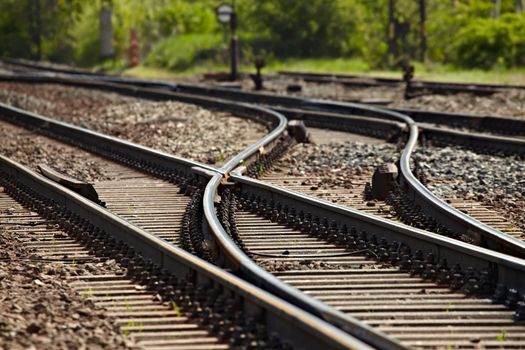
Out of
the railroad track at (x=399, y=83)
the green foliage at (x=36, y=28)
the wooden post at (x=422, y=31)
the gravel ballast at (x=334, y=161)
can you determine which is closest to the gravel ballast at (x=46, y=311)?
the gravel ballast at (x=334, y=161)

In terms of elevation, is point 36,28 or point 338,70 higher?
point 36,28

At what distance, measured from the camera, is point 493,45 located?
109 ft

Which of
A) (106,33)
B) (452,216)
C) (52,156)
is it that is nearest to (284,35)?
(106,33)

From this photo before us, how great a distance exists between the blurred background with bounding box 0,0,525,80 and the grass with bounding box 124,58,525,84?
0.07 m

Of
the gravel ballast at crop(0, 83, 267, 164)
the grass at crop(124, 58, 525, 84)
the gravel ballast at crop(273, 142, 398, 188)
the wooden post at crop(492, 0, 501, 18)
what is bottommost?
the grass at crop(124, 58, 525, 84)

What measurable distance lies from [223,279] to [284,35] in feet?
124

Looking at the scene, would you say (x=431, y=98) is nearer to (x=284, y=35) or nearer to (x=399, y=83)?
(x=399, y=83)

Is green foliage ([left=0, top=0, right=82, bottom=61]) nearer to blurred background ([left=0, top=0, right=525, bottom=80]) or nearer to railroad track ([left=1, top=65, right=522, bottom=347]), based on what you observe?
blurred background ([left=0, top=0, right=525, bottom=80])

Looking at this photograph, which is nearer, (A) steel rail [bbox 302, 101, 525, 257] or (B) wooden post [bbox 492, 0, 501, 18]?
(A) steel rail [bbox 302, 101, 525, 257]

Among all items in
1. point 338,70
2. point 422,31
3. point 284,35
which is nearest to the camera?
point 338,70

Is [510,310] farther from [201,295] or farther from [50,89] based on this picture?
[50,89]

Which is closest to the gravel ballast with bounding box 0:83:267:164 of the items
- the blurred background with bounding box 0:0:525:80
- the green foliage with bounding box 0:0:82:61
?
the blurred background with bounding box 0:0:525:80

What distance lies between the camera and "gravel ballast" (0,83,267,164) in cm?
1469

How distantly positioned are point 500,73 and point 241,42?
14262 mm
